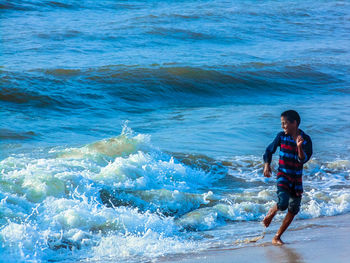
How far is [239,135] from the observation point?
10156 mm

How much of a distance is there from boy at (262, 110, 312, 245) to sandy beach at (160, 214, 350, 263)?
223mm

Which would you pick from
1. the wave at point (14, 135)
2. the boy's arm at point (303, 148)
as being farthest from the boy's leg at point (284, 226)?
the wave at point (14, 135)

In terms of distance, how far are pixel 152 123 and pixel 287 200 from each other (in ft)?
21.3

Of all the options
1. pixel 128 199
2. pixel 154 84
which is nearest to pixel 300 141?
pixel 128 199

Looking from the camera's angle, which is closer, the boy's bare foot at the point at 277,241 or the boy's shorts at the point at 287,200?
the boy's shorts at the point at 287,200

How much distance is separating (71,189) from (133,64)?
9.66 metres

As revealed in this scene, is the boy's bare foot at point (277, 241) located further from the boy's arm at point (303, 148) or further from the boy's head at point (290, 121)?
the boy's head at point (290, 121)

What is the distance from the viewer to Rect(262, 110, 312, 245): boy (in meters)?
4.64

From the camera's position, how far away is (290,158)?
4777 millimetres

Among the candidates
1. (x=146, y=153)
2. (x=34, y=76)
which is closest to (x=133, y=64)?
(x=34, y=76)

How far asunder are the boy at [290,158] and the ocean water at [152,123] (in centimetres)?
74

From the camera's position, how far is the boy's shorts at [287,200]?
4.89m

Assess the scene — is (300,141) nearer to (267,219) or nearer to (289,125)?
(289,125)

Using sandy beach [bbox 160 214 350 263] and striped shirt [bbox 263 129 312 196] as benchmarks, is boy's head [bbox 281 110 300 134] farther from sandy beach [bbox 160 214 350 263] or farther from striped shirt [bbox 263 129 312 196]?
sandy beach [bbox 160 214 350 263]
